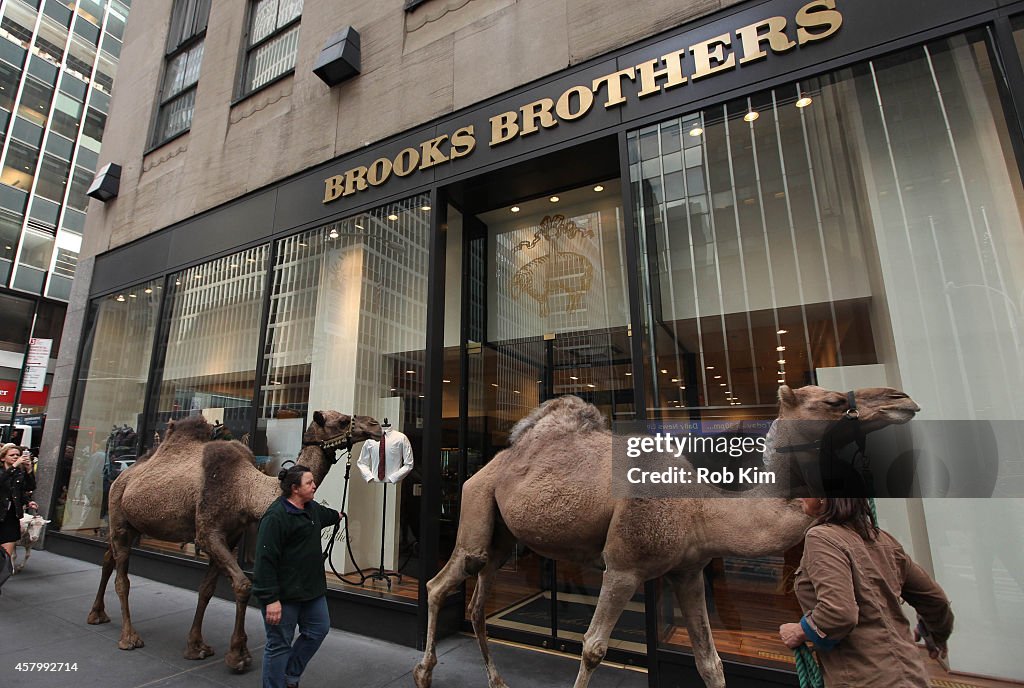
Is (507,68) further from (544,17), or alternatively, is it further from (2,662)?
(2,662)

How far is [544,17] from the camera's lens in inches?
235

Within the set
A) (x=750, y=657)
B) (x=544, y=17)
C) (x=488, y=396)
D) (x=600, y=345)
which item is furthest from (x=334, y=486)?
(x=544, y=17)

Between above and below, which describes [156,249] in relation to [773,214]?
above

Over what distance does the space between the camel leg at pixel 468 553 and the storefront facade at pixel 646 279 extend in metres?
1.25

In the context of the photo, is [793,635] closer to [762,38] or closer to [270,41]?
[762,38]

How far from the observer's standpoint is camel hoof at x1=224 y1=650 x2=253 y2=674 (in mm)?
4574

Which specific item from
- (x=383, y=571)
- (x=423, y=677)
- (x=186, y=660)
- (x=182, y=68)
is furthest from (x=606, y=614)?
(x=182, y=68)

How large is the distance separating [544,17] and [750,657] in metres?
6.67

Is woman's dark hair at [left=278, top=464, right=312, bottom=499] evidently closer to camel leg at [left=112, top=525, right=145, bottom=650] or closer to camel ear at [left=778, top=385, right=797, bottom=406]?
camel leg at [left=112, top=525, right=145, bottom=650]

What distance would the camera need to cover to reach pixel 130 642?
5082 mm

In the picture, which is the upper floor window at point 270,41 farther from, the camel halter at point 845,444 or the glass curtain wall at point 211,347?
the camel halter at point 845,444

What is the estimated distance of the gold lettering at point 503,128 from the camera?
19.4 ft

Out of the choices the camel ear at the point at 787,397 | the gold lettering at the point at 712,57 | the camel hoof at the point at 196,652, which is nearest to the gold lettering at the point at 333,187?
the gold lettering at the point at 712,57

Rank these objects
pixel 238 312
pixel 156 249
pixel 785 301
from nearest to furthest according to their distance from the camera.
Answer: pixel 785 301 → pixel 238 312 → pixel 156 249
